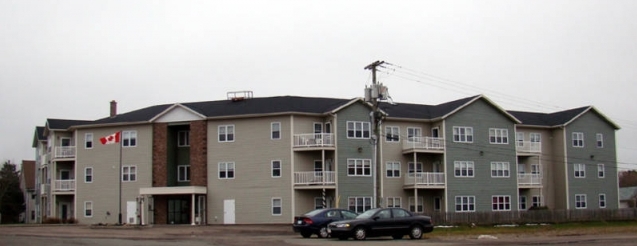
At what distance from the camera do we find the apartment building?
55.2m

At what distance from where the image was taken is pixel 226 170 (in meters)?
56.3

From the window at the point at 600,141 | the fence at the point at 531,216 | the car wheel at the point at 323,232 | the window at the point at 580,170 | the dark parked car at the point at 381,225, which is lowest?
the fence at the point at 531,216

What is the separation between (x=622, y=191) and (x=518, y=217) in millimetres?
59124

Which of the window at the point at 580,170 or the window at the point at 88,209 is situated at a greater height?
the window at the point at 580,170

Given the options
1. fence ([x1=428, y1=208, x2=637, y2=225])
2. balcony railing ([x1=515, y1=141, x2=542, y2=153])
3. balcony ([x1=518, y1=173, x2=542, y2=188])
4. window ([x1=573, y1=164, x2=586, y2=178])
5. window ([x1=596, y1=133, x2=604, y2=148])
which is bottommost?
fence ([x1=428, y1=208, x2=637, y2=225])

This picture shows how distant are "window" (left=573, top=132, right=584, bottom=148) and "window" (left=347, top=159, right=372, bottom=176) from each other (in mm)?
21544

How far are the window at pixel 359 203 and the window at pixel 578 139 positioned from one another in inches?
872

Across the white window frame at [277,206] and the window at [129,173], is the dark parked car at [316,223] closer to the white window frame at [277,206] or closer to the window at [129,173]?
the white window frame at [277,206]

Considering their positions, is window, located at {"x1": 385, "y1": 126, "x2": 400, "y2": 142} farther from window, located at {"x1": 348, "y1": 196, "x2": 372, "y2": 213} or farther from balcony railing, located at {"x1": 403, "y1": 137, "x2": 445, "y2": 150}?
window, located at {"x1": 348, "y1": 196, "x2": 372, "y2": 213}

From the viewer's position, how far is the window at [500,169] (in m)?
61.3

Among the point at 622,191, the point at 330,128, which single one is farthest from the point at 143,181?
the point at 622,191

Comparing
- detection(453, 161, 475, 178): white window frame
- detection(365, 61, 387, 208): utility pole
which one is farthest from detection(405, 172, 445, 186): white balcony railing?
detection(365, 61, 387, 208): utility pole

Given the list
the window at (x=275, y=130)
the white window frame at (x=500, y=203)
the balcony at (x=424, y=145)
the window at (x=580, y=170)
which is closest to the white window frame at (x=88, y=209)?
the window at (x=275, y=130)

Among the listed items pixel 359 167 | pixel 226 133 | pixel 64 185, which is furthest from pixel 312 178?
pixel 64 185
